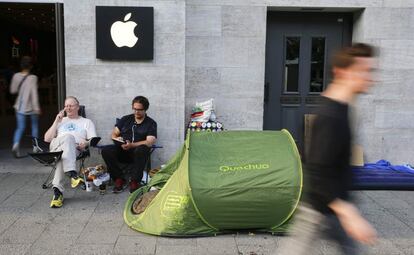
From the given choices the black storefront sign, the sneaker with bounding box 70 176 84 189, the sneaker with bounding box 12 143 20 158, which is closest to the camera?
the sneaker with bounding box 70 176 84 189

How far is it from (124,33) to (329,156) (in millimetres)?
4776

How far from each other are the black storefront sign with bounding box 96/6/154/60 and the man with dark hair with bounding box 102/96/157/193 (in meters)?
0.91

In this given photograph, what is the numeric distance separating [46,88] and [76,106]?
10373mm

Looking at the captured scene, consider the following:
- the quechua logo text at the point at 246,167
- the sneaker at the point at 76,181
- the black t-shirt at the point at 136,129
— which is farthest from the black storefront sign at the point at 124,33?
the quechua logo text at the point at 246,167

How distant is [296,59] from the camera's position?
A: 7.69 m

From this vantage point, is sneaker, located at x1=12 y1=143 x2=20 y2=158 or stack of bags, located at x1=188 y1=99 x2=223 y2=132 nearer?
stack of bags, located at x1=188 y1=99 x2=223 y2=132

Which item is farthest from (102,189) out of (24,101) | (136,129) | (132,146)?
(24,101)

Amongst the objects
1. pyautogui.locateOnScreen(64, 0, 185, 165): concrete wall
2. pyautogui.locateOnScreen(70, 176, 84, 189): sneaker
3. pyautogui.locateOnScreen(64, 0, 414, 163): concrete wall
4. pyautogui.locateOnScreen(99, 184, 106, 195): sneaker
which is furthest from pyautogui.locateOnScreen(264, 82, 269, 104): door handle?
pyautogui.locateOnScreen(70, 176, 84, 189): sneaker

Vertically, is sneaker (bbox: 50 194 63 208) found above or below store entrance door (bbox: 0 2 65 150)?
below

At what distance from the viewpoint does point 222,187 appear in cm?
427

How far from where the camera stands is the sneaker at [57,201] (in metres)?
5.25

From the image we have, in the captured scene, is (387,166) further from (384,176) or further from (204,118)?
(204,118)

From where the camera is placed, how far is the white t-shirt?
594 cm

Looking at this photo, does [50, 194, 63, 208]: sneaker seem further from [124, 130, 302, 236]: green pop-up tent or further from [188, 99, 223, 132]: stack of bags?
[188, 99, 223, 132]: stack of bags
